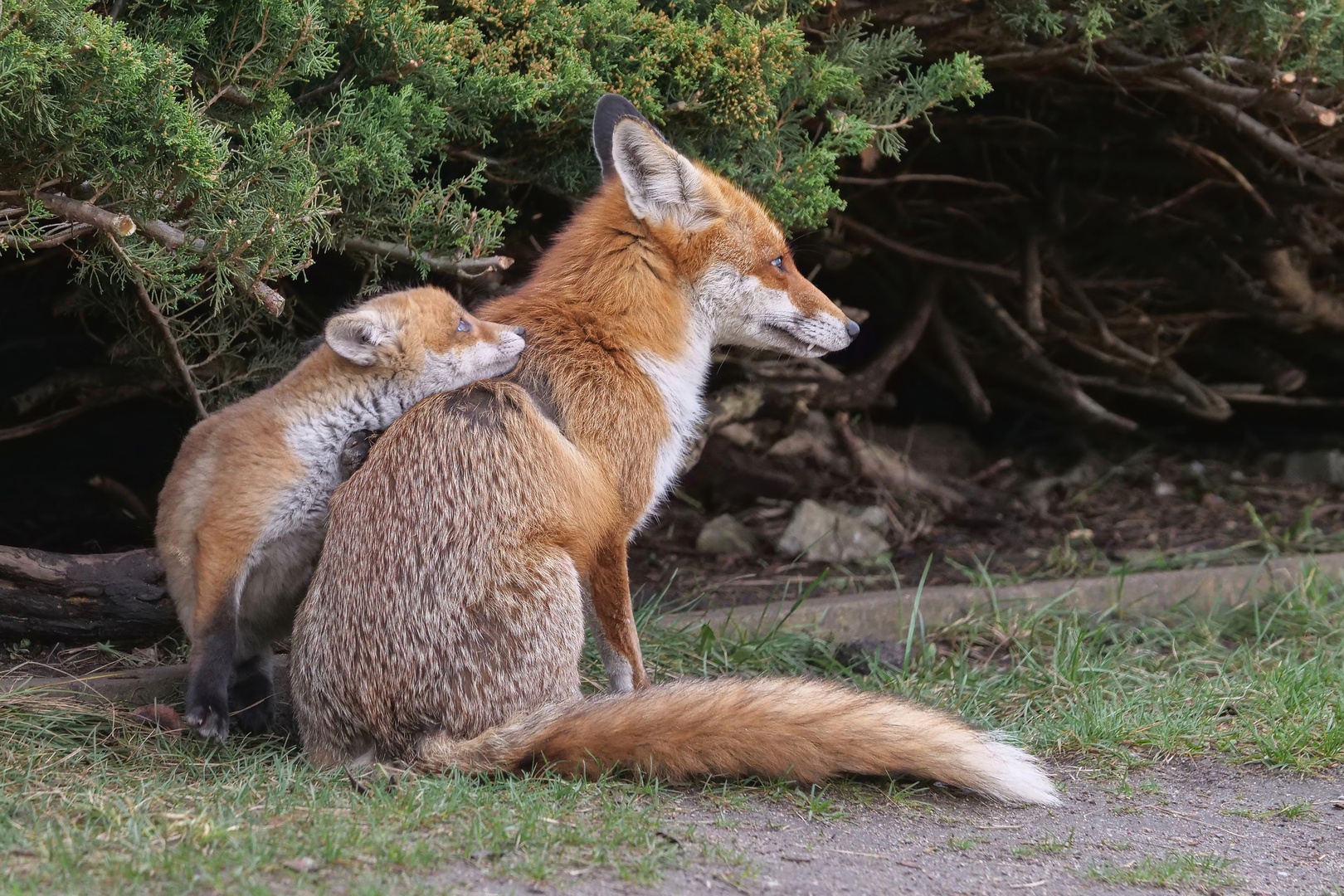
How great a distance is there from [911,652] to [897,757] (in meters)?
1.82

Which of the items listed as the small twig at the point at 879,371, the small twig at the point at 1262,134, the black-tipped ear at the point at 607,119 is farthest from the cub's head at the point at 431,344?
the small twig at the point at 879,371

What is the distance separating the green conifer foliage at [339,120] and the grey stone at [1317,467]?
538 cm

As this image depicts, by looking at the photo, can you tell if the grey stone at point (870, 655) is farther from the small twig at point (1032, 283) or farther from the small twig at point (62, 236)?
the small twig at point (62, 236)

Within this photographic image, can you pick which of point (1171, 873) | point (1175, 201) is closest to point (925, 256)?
point (1175, 201)

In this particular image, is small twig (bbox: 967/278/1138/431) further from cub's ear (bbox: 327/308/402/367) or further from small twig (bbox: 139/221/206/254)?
small twig (bbox: 139/221/206/254)

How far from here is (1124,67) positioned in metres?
→ 5.50

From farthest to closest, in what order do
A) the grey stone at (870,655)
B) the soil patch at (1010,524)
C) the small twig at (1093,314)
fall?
the small twig at (1093,314), the soil patch at (1010,524), the grey stone at (870,655)

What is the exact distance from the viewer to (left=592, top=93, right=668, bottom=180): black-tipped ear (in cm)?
402

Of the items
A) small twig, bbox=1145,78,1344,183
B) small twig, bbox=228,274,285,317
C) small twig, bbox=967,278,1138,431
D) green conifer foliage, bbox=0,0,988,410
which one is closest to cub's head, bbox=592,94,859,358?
green conifer foliage, bbox=0,0,988,410

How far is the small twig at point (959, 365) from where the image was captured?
26.1ft

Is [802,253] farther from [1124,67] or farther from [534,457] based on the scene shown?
[534,457]

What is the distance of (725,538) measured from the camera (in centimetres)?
702

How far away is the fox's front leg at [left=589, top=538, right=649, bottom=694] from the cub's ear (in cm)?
99

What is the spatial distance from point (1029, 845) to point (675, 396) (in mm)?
1795
